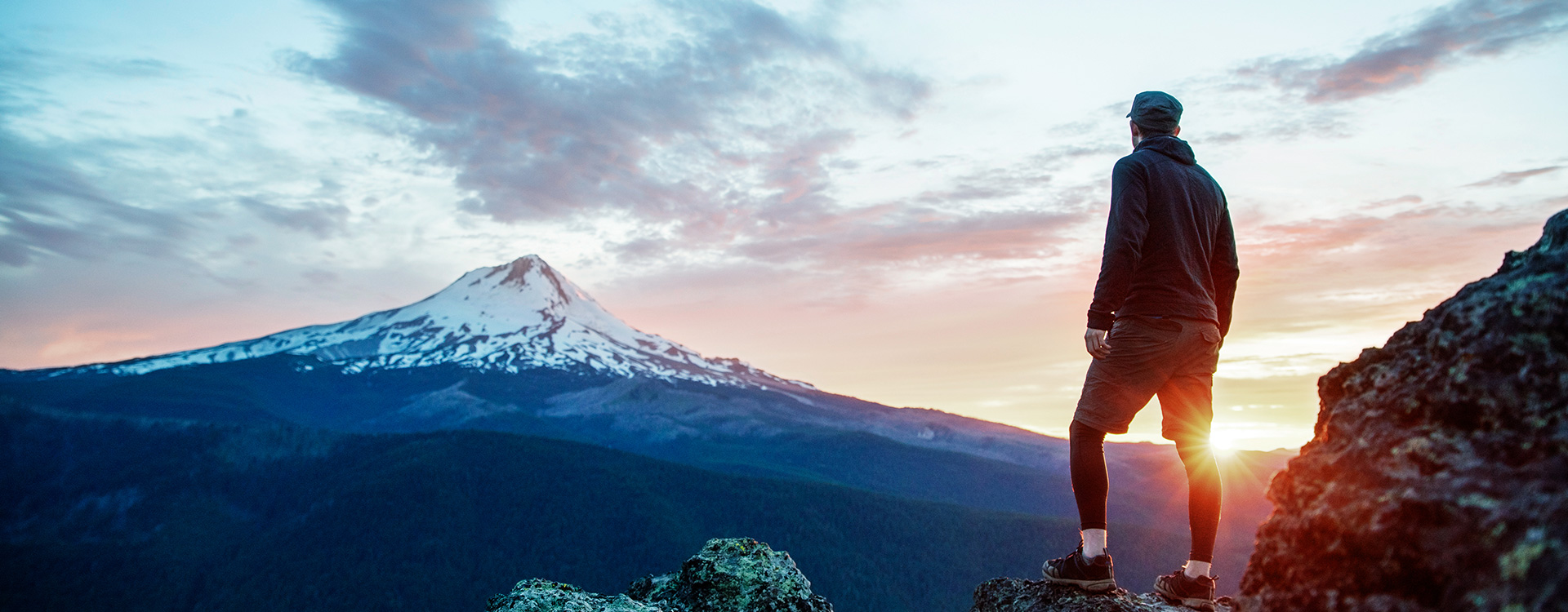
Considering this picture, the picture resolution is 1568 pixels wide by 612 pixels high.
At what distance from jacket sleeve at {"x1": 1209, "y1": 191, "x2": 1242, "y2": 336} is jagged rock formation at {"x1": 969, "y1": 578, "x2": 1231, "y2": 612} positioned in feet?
5.33

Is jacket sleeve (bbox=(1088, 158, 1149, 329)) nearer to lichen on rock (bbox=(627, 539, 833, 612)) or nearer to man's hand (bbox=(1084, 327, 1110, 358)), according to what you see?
man's hand (bbox=(1084, 327, 1110, 358))

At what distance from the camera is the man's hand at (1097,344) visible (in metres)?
4.40

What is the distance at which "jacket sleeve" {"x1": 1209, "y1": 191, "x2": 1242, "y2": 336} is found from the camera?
4.76 metres

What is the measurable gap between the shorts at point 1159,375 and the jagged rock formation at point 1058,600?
97cm

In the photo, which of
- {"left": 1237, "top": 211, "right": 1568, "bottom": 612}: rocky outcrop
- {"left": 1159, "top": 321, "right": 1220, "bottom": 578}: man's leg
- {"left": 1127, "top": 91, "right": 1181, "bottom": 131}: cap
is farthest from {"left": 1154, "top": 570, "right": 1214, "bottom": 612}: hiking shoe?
{"left": 1127, "top": 91, "right": 1181, "bottom": 131}: cap

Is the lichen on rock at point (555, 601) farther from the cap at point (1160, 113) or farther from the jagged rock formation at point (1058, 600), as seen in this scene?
the cap at point (1160, 113)

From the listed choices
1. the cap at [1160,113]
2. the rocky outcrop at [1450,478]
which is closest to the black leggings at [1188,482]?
the rocky outcrop at [1450,478]

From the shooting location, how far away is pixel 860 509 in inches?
6250

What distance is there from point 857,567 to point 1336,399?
477 ft

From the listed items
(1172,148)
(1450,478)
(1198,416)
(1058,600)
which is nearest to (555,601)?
(1058,600)

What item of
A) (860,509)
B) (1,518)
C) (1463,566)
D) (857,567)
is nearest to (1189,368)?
(1463,566)

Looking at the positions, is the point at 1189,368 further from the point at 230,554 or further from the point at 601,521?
the point at 230,554

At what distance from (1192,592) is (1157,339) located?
1541 mm

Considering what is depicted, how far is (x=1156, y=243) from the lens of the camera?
4.41 metres
